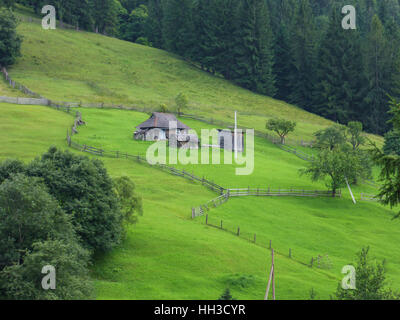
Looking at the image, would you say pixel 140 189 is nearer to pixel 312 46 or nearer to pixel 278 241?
pixel 278 241

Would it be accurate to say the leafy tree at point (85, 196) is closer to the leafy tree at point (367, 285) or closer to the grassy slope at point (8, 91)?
the leafy tree at point (367, 285)

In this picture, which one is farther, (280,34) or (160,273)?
(280,34)

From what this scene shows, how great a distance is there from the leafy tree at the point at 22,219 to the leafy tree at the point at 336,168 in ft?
127

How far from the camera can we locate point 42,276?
1162 inches

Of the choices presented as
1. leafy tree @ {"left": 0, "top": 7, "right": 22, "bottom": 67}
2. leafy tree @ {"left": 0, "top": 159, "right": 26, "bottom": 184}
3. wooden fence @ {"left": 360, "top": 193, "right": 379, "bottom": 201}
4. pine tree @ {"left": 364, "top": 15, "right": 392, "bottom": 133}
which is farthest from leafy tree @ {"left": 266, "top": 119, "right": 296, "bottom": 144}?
leafy tree @ {"left": 0, "top": 159, "right": 26, "bottom": 184}

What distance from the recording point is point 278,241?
48.2m

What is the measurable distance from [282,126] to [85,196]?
53.3 metres

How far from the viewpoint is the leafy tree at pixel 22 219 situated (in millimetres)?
31328

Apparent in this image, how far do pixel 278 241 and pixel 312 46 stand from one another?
8821cm

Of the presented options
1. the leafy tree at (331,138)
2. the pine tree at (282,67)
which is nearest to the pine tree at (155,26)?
the pine tree at (282,67)

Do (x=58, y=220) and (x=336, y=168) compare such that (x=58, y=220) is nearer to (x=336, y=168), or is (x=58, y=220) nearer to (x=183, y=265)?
(x=183, y=265)

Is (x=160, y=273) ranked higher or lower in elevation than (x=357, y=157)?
lower
